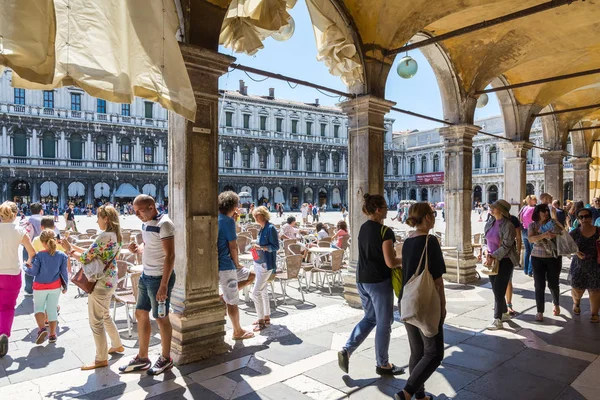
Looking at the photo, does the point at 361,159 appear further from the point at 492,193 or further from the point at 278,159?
the point at 492,193

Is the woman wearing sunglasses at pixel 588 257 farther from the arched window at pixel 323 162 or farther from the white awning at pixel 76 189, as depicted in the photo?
the arched window at pixel 323 162

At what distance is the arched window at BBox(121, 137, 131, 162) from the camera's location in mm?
35969

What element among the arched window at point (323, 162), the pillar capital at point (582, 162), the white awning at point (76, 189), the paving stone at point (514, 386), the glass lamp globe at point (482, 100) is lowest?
the paving stone at point (514, 386)

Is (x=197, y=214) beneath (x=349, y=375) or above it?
above

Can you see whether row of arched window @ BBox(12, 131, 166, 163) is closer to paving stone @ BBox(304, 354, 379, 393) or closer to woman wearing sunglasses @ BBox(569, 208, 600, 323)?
paving stone @ BBox(304, 354, 379, 393)

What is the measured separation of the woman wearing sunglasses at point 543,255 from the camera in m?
4.86

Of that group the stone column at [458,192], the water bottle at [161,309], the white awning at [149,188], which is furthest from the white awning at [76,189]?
the water bottle at [161,309]

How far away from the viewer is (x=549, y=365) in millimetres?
3547

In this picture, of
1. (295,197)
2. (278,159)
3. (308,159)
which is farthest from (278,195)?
(308,159)

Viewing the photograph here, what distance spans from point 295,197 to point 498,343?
41.6 m

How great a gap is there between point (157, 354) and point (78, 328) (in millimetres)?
1572

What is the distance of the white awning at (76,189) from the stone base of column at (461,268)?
3419cm

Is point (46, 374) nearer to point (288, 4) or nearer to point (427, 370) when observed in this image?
point (427, 370)

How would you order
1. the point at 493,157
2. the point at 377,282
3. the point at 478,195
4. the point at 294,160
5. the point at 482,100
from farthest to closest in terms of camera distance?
1. the point at 478,195
2. the point at 493,157
3. the point at 294,160
4. the point at 482,100
5. the point at 377,282
